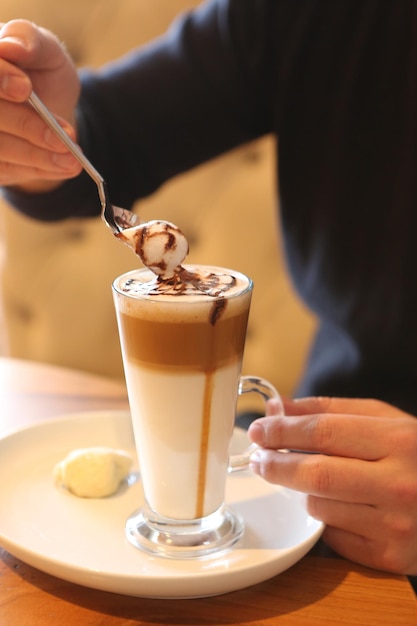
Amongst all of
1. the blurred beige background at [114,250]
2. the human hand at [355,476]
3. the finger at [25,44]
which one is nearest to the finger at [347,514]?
the human hand at [355,476]

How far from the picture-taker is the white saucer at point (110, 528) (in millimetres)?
436

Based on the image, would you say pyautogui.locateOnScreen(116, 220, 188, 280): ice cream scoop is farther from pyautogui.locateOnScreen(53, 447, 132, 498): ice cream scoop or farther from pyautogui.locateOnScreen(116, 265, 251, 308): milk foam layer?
pyautogui.locateOnScreen(53, 447, 132, 498): ice cream scoop

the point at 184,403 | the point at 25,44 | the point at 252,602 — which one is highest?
the point at 25,44

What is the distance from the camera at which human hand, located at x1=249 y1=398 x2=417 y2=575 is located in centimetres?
48

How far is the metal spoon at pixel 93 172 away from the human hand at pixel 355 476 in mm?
199

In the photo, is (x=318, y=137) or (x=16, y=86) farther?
(x=318, y=137)

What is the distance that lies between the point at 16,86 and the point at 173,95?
0.44 m

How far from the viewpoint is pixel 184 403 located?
0.48 meters

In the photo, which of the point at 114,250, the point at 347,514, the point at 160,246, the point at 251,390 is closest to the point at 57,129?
the point at 160,246

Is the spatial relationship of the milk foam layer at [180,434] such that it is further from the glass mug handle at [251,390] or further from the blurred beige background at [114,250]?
the blurred beige background at [114,250]

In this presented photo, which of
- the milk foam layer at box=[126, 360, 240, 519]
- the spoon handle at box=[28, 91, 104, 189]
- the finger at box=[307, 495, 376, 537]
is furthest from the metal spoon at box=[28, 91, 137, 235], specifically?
the finger at box=[307, 495, 376, 537]

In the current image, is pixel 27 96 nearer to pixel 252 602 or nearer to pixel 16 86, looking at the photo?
pixel 16 86

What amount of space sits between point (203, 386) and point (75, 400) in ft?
1.21

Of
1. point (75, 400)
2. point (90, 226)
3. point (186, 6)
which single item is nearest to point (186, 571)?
point (75, 400)
